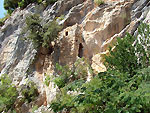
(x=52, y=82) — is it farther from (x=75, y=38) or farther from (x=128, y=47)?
(x=128, y=47)

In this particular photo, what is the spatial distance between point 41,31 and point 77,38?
2.03 meters

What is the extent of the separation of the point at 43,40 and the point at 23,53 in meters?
2.33

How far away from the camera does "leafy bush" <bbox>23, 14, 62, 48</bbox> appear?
9.51 metres

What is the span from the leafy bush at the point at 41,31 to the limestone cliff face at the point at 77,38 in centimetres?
59

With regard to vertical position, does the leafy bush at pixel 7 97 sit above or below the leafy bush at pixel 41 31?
below

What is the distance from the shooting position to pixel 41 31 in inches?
390

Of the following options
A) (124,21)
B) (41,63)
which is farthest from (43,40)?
(124,21)

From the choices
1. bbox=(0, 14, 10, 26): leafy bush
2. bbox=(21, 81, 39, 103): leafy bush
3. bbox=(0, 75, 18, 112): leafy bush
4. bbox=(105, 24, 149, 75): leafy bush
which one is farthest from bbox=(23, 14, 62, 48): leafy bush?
bbox=(0, 14, 10, 26): leafy bush

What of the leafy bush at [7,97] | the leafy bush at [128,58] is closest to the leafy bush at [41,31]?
the leafy bush at [7,97]

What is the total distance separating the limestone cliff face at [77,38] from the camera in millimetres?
8789

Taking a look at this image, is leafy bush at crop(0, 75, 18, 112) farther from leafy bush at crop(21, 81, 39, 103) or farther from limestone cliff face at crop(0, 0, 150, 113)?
limestone cliff face at crop(0, 0, 150, 113)

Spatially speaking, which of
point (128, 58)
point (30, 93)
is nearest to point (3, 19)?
point (30, 93)

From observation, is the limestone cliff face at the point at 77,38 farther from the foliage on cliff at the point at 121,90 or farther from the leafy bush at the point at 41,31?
the foliage on cliff at the point at 121,90

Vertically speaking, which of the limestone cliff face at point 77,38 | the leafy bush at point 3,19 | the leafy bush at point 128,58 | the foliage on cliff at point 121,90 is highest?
the foliage on cliff at point 121,90
